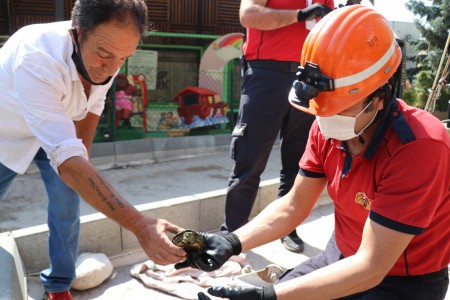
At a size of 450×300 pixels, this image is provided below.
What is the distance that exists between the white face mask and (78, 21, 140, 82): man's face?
34.6 inches

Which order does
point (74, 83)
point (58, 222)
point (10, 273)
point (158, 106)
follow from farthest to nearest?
point (158, 106) → point (58, 222) → point (10, 273) → point (74, 83)

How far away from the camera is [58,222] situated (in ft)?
8.60

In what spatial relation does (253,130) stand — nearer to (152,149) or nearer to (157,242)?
(157,242)

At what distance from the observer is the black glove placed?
3143mm

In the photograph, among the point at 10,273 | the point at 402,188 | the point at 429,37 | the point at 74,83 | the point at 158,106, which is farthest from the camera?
the point at 429,37

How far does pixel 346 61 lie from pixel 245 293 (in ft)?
3.02

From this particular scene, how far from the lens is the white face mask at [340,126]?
5.96ft

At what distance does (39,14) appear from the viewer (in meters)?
9.05

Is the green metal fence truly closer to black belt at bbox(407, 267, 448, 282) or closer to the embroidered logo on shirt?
the embroidered logo on shirt

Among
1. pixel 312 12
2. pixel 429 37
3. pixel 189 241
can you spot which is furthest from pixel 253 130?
pixel 429 37

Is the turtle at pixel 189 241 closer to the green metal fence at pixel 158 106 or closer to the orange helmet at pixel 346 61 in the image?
the orange helmet at pixel 346 61

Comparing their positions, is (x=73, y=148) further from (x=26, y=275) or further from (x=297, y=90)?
(x=26, y=275)

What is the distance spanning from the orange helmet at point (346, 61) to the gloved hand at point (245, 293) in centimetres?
70

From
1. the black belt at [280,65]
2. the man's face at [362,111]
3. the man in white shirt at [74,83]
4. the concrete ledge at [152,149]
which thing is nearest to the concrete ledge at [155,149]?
the concrete ledge at [152,149]
